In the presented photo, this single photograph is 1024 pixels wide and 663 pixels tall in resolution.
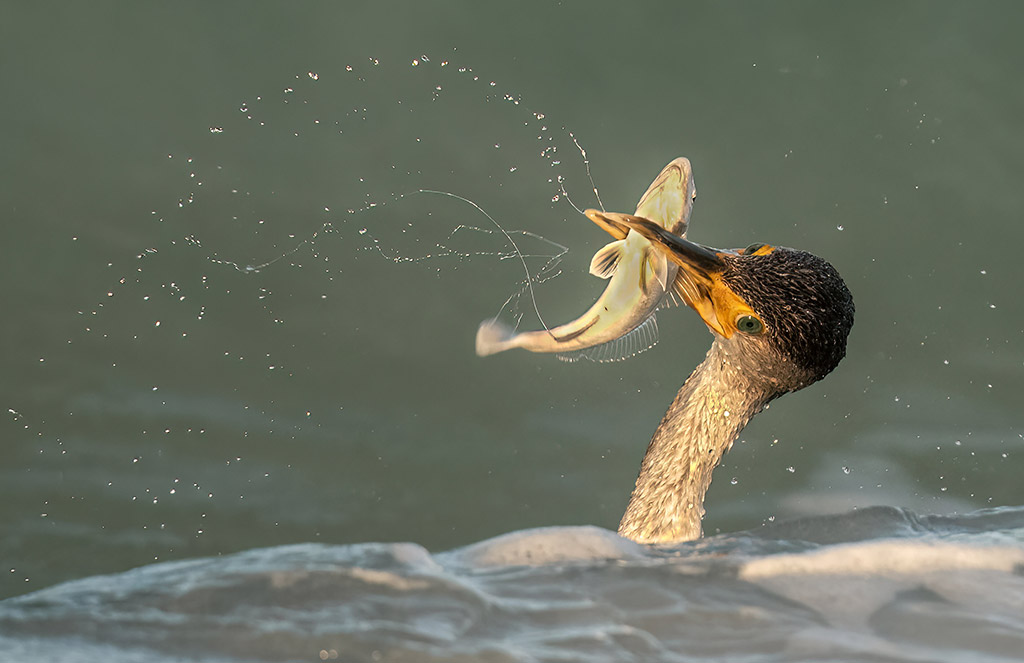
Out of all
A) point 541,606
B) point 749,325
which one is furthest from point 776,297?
point 541,606

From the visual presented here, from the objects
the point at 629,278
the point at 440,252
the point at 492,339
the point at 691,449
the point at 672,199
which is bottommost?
the point at 691,449

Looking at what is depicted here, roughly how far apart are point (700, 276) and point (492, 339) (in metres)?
0.74

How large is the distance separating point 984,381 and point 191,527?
4135 mm

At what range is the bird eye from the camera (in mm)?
3822

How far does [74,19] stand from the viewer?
5770mm

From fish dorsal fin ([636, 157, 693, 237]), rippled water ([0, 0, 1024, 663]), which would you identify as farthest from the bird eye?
rippled water ([0, 0, 1024, 663])

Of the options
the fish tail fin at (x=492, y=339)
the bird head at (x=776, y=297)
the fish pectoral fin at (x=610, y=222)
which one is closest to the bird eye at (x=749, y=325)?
the bird head at (x=776, y=297)

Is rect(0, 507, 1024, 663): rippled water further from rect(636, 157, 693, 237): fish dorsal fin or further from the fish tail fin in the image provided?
rect(636, 157, 693, 237): fish dorsal fin

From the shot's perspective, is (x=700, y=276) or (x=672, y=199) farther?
(x=700, y=276)

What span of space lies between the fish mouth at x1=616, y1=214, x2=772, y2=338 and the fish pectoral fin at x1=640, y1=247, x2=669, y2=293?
3 centimetres

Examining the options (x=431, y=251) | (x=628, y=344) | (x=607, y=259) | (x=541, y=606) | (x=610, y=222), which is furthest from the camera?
(x=431, y=251)

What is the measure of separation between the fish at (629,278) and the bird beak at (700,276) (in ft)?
0.12

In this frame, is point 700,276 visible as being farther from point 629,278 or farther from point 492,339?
point 492,339

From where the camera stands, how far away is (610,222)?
3502mm
